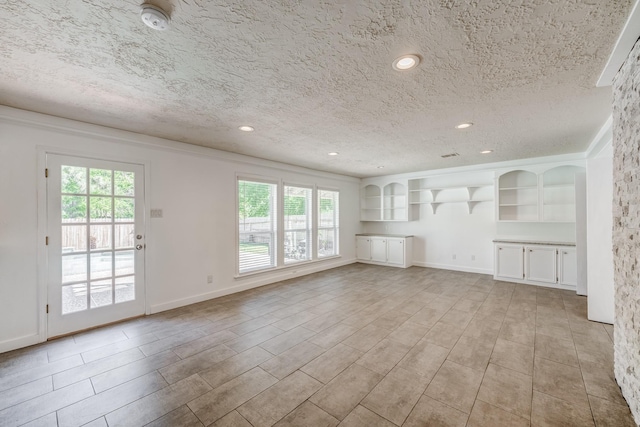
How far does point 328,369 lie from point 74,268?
3.18 metres

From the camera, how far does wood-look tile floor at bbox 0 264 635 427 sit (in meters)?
1.83

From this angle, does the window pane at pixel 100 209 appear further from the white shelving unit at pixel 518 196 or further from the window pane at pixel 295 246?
the white shelving unit at pixel 518 196

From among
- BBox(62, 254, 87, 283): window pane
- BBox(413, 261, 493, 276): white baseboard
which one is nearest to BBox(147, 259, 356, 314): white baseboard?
BBox(62, 254, 87, 283): window pane

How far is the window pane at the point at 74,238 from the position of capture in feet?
10.1

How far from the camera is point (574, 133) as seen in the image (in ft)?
11.8

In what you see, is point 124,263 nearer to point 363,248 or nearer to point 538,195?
point 363,248

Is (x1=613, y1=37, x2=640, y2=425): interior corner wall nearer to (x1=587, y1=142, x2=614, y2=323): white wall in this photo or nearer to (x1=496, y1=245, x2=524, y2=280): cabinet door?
(x1=587, y1=142, x2=614, y2=323): white wall

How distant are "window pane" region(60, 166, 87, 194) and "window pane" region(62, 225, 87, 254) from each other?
43cm

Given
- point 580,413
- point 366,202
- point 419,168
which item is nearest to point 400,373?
point 580,413

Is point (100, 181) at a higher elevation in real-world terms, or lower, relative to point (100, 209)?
higher

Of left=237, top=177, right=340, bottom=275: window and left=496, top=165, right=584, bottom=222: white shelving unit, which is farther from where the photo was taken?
left=496, top=165, right=584, bottom=222: white shelving unit

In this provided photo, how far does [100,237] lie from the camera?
10.9 feet

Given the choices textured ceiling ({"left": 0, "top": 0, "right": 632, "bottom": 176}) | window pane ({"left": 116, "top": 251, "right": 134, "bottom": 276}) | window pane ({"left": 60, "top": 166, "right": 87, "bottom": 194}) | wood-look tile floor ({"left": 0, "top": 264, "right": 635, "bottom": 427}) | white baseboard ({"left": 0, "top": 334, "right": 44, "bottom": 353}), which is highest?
textured ceiling ({"left": 0, "top": 0, "right": 632, "bottom": 176})

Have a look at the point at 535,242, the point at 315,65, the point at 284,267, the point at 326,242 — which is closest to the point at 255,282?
the point at 284,267
